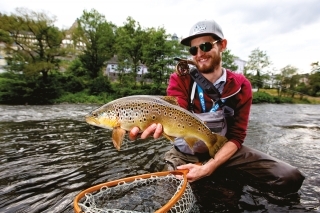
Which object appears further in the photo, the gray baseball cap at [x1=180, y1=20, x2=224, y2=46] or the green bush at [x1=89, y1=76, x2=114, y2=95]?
the green bush at [x1=89, y1=76, x2=114, y2=95]

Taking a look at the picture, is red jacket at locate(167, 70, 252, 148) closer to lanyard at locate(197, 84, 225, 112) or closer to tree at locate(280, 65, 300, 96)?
lanyard at locate(197, 84, 225, 112)

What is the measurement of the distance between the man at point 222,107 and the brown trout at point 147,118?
2.58 ft

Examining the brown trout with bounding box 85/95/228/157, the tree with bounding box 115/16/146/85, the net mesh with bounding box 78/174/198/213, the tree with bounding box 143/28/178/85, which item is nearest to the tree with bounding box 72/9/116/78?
the tree with bounding box 115/16/146/85

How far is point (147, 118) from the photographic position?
2580 millimetres

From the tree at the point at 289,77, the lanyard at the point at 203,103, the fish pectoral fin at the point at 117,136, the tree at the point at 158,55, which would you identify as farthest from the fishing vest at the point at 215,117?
the tree at the point at 289,77

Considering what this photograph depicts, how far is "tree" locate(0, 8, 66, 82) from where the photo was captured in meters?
28.0

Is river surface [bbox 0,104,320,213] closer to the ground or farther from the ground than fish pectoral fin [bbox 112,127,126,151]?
closer to the ground

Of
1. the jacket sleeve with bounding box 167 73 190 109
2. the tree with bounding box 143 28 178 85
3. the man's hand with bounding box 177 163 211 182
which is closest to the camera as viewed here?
the man's hand with bounding box 177 163 211 182

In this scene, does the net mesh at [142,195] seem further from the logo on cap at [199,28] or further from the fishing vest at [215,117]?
the logo on cap at [199,28]

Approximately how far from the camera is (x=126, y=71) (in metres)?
39.8

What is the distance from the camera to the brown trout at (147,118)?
258 cm

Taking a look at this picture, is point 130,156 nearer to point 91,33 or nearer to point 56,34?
point 56,34

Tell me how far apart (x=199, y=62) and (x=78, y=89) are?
31703 mm

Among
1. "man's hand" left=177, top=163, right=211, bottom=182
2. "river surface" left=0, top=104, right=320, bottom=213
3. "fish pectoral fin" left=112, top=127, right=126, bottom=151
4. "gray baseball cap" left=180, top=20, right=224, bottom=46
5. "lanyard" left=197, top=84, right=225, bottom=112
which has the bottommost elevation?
"river surface" left=0, top=104, right=320, bottom=213
